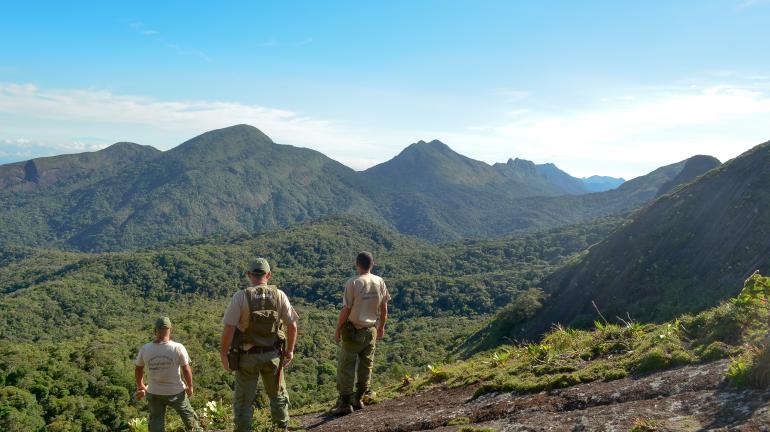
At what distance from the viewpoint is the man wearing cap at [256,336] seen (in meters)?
5.84

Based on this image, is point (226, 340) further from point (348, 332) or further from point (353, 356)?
point (353, 356)

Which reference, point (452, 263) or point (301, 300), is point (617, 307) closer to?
point (301, 300)

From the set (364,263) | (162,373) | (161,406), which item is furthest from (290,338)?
(161,406)

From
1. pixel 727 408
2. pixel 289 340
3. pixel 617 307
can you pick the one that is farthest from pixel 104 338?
A: pixel 727 408

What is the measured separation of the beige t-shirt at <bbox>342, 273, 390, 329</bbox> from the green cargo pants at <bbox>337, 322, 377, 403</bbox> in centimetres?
15

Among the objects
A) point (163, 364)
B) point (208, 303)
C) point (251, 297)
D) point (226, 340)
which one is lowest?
point (208, 303)

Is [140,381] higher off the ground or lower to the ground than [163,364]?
lower

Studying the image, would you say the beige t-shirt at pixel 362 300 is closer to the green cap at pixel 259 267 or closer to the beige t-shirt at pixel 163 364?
the green cap at pixel 259 267

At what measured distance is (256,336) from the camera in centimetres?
593

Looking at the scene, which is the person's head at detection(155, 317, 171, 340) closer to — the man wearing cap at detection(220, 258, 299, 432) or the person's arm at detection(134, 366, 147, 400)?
the person's arm at detection(134, 366, 147, 400)

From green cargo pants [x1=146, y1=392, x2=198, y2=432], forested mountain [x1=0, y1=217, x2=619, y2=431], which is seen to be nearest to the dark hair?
green cargo pants [x1=146, y1=392, x2=198, y2=432]

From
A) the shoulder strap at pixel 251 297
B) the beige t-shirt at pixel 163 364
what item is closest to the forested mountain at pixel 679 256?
the shoulder strap at pixel 251 297

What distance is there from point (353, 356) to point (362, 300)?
2.94 ft

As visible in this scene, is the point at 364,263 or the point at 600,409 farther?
the point at 364,263
